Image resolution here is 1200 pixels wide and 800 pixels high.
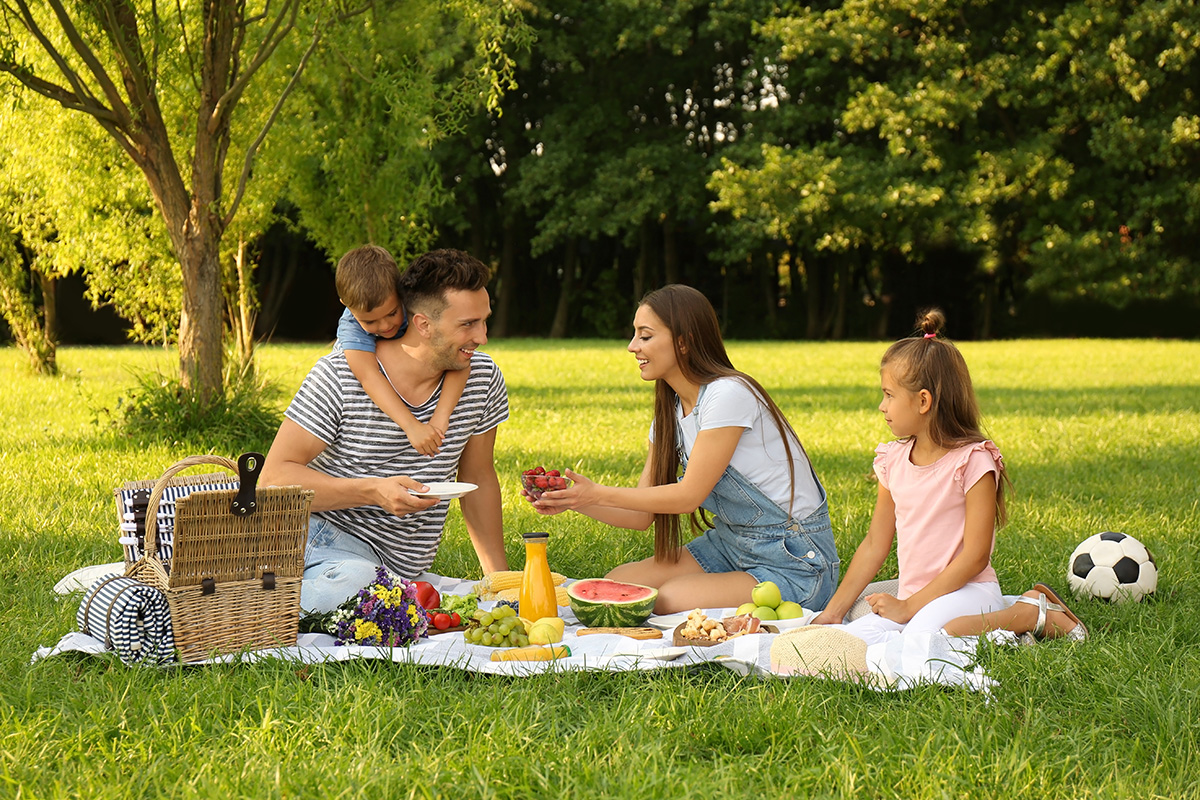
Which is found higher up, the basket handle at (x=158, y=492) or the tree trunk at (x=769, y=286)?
the tree trunk at (x=769, y=286)

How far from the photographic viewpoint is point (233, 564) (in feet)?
12.5

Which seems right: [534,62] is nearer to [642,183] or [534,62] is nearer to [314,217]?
[642,183]

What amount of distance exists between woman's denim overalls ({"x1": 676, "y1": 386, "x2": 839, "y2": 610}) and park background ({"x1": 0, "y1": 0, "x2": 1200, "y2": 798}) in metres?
1.01

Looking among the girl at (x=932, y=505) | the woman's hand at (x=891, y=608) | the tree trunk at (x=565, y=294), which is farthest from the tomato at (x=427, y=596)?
the tree trunk at (x=565, y=294)

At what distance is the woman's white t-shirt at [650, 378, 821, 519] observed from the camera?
4.46m

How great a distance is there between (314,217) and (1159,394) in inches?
412

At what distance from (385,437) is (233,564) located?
965 mm

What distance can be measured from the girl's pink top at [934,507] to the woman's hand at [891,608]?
5.4 inches

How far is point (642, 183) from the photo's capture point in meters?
31.4

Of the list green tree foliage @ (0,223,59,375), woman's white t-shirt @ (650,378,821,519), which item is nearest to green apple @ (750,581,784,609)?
woman's white t-shirt @ (650,378,821,519)

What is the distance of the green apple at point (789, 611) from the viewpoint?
443 centimetres

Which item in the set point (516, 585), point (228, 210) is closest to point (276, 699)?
point (516, 585)

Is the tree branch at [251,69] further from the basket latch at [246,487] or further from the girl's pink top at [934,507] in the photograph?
the girl's pink top at [934,507]

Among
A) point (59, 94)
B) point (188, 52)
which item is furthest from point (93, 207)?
point (59, 94)
